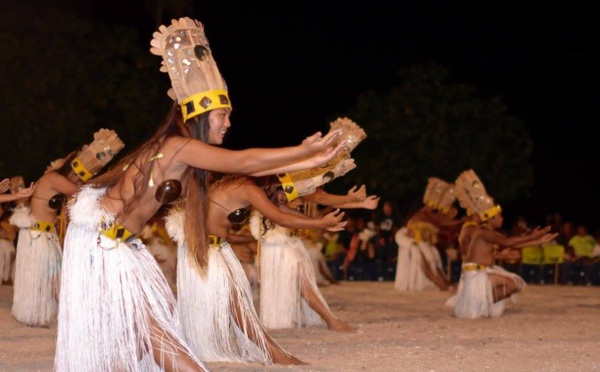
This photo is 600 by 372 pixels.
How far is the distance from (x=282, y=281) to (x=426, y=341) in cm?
132

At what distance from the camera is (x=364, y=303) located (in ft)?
39.1

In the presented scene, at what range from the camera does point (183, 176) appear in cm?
460

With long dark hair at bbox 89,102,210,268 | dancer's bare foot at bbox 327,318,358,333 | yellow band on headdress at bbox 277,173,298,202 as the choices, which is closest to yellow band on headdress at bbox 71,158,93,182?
dancer's bare foot at bbox 327,318,358,333

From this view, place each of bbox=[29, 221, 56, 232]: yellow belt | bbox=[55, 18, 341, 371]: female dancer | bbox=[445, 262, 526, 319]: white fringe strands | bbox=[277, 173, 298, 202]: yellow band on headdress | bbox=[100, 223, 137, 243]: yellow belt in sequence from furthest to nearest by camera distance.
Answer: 1. bbox=[445, 262, 526, 319]: white fringe strands
2. bbox=[29, 221, 56, 232]: yellow belt
3. bbox=[277, 173, 298, 202]: yellow band on headdress
4. bbox=[100, 223, 137, 243]: yellow belt
5. bbox=[55, 18, 341, 371]: female dancer

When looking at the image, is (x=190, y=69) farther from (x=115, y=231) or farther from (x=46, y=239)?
(x=46, y=239)

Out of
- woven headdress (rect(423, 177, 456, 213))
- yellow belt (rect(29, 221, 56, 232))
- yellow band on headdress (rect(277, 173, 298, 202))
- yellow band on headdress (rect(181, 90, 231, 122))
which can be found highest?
woven headdress (rect(423, 177, 456, 213))

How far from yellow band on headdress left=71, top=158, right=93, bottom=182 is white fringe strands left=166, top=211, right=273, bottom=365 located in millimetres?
2837

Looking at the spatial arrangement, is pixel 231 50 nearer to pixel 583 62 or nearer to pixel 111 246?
pixel 583 62

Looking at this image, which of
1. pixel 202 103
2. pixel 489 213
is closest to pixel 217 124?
pixel 202 103

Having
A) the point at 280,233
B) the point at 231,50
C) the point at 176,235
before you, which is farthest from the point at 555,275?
the point at 231,50

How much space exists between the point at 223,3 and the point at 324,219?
957 inches

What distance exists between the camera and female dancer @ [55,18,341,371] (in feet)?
14.7

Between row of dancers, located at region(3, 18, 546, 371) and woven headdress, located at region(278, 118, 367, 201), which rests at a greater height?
woven headdress, located at region(278, 118, 367, 201)

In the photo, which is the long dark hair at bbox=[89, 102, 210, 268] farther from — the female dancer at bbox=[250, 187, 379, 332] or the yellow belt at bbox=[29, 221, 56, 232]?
the yellow belt at bbox=[29, 221, 56, 232]
